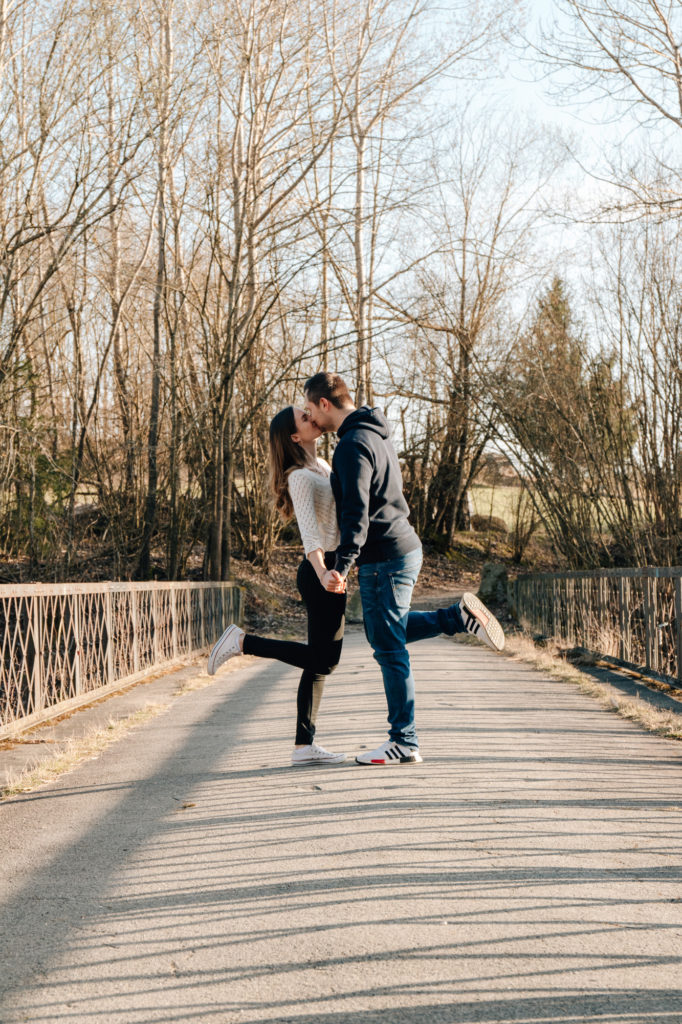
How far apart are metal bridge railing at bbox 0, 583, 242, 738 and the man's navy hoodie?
2.43m

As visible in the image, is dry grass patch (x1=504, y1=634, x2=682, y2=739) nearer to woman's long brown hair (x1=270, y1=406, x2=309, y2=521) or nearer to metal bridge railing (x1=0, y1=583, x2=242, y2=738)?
woman's long brown hair (x1=270, y1=406, x2=309, y2=521)

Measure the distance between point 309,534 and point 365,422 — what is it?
59 cm

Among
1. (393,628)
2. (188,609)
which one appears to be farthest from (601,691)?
(188,609)

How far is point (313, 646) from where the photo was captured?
16.6 ft

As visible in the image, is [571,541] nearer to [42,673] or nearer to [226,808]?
[42,673]

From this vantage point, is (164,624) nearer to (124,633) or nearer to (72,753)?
(124,633)

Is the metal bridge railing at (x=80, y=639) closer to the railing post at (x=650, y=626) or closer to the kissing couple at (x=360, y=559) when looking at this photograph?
the kissing couple at (x=360, y=559)

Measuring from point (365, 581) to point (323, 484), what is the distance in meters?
0.51

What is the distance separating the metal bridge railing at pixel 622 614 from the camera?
349 inches

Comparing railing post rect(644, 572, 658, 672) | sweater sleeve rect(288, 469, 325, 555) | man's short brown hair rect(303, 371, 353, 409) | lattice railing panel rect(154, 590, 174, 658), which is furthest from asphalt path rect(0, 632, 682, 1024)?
lattice railing panel rect(154, 590, 174, 658)

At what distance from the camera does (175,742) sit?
244 inches

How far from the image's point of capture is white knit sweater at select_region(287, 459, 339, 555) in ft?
16.0

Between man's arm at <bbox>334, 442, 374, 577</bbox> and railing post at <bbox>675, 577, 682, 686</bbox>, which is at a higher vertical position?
man's arm at <bbox>334, 442, 374, 577</bbox>

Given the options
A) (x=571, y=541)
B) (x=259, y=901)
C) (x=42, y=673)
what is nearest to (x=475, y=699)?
(x=42, y=673)
